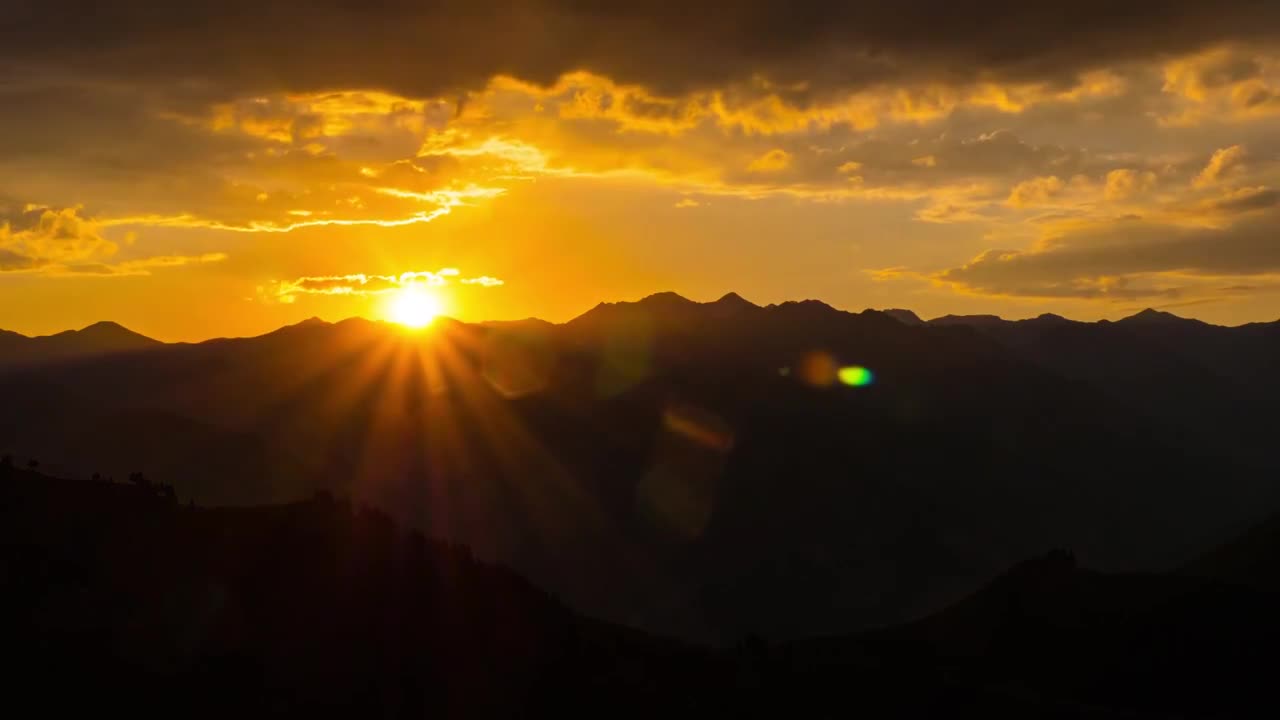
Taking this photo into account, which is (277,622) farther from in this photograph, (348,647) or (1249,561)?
(1249,561)

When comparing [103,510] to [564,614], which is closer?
[103,510]

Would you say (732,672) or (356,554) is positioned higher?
(356,554)

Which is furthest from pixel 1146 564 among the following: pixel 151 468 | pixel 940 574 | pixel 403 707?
pixel 403 707

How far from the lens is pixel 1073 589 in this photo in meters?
71.2

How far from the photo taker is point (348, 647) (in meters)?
43.5

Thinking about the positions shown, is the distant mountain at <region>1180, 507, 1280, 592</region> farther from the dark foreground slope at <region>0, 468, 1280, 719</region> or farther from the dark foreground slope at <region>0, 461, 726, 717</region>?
the dark foreground slope at <region>0, 461, 726, 717</region>

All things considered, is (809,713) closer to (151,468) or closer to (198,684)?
(198,684)

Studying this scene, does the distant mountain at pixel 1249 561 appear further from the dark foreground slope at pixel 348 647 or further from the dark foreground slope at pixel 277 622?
the dark foreground slope at pixel 277 622

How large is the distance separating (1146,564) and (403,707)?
7076 inches

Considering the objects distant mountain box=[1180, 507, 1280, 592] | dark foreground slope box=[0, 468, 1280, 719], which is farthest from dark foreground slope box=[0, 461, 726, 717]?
distant mountain box=[1180, 507, 1280, 592]

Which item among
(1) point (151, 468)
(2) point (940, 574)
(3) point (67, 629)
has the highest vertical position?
(3) point (67, 629)

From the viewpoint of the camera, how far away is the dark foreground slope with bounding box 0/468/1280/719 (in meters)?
37.6

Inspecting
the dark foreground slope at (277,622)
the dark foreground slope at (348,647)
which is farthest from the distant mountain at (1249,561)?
the dark foreground slope at (277,622)

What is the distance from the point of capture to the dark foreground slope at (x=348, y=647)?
1479 inches
